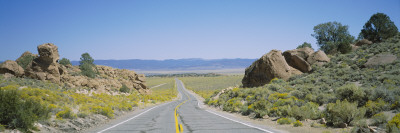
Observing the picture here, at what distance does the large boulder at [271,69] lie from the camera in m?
27.7

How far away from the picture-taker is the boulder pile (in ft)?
91.3

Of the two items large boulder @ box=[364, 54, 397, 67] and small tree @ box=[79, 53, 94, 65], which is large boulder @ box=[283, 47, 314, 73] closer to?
large boulder @ box=[364, 54, 397, 67]

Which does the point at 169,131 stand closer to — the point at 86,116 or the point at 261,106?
the point at 86,116

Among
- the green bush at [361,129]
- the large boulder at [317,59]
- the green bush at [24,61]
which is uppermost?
the large boulder at [317,59]

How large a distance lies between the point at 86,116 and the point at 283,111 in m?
11.3

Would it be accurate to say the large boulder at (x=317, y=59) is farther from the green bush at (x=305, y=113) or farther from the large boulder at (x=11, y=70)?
the large boulder at (x=11, y=70)

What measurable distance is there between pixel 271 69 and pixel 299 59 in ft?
18.1

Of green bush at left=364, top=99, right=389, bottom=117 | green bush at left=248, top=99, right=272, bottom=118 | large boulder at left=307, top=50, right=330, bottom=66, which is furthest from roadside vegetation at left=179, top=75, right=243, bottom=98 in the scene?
green bush at left=364, top=99, right=389, bottom=117

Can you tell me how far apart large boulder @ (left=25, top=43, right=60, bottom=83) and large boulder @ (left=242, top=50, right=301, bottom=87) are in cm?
2714

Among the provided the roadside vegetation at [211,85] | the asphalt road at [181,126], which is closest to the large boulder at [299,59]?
the asphalt road at [181,126]

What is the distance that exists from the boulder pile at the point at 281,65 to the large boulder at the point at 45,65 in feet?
87.1

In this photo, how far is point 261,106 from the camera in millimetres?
15086

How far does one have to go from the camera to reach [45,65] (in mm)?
29969

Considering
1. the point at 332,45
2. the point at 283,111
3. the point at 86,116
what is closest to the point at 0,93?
the point at 86,116
